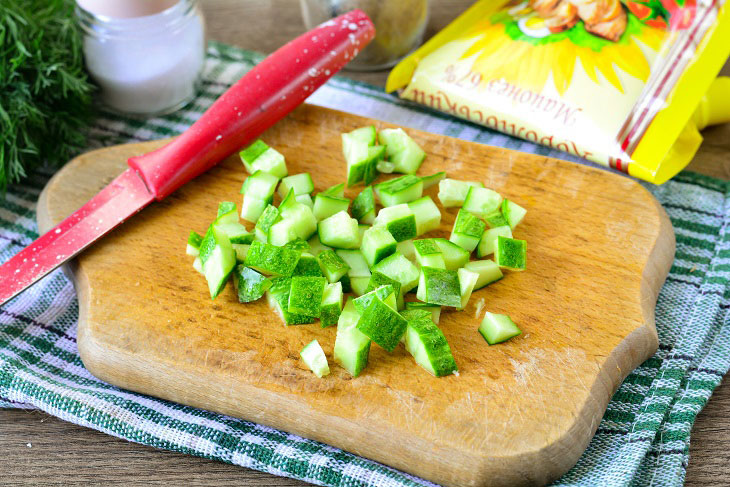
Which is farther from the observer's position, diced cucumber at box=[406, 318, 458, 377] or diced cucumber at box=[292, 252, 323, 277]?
diced cucumber at box=[292, 252, 323, 277]

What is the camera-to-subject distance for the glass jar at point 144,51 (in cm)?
228

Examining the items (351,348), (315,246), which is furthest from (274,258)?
(351,348)

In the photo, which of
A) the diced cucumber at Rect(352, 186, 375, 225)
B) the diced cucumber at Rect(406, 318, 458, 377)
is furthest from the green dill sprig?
the diced cucumber at Rect(406, 318, 458, 377)

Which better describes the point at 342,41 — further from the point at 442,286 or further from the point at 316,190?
the point at 442,286

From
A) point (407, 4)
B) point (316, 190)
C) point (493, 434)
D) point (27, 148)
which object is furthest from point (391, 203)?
point (27, 148)

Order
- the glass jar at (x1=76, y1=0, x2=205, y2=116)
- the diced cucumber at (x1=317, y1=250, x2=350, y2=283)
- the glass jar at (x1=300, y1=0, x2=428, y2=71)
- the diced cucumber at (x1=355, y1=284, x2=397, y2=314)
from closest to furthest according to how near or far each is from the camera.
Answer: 1. the diced cucumber at (x1=355, y1=284, x2=397, y2=314)
2. the diced cucumber at (x1=317, y1=250, x2=350, y2=283)
3. the glass jar at (x1=76, y1=0, x2=205, y2=116)
4. the glass jar at (x1=300, y1=0, x2=428, y2=71)

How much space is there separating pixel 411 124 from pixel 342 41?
0.41m

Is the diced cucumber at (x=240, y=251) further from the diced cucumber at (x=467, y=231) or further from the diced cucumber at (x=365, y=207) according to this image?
the diced cucumber at (x=467, y=231)

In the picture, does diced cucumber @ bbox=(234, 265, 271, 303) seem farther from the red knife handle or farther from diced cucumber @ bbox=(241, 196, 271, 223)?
the red knife handle

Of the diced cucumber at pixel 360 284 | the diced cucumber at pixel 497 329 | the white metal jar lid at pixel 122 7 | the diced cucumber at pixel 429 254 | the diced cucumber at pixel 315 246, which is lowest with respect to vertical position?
the diced cucumber at pixel 315 246

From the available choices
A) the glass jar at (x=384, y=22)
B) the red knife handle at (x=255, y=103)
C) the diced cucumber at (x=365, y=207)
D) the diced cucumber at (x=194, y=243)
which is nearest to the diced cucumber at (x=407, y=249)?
the diced cucumber at (x=365, y=207)

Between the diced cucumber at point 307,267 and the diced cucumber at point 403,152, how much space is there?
0.50m

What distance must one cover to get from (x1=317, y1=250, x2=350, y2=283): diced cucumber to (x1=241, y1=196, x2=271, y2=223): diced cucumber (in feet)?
0.87

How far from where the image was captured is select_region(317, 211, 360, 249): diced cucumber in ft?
6.19
